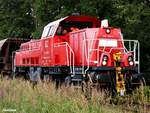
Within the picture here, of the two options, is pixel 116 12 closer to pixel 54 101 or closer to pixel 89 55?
pixel 89 55

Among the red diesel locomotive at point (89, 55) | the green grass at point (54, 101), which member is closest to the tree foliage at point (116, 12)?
the red diesel locomotive at point (89, 55)

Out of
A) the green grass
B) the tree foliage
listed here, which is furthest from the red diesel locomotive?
the tree foliage

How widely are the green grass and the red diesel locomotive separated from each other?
1.39m

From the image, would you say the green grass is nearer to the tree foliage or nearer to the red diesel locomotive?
the red diesel locomotive

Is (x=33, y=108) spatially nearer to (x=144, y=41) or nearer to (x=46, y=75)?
(x=46, y=75)

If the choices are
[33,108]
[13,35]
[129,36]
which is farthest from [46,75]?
[13,35]

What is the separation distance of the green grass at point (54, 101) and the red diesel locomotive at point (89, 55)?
139cm

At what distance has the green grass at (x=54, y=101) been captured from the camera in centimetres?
988

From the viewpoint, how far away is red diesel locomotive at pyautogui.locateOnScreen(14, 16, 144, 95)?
48.4ft

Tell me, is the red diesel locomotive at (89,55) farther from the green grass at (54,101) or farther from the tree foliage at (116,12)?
the tree foliage at (116,12)

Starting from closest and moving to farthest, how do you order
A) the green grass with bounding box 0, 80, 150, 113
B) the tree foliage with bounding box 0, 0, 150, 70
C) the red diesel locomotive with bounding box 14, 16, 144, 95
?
the green grass with bounding box 0, 80, 150, 113, the red diesel locomotive with bounding box 14, 16, 144, 95, the tree foliage with bounding box 0, 0, 150, 70

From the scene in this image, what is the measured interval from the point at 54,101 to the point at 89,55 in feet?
15.2

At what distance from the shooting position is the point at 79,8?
25.1m

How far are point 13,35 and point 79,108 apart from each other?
31740 mm
